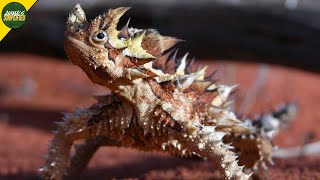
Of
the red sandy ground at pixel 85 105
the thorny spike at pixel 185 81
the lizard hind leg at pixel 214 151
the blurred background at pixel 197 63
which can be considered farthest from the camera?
the blurred background at pixel 197 63

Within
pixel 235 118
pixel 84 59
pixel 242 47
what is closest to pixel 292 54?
pixel 242 47

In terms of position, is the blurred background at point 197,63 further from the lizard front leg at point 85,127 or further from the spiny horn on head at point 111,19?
the spiny horn on head at point 111,19

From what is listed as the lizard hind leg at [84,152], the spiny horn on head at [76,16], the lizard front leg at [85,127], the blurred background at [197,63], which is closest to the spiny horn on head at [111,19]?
the spiny horn on head at [76,16]

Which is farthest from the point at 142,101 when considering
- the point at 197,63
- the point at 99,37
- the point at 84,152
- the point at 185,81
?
the point at 197,63

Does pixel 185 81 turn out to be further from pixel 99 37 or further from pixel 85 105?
pixel 85 105

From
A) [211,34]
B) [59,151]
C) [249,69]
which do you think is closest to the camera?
[59,151]

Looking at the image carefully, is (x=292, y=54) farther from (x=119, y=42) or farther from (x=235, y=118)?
(x=119, y=42)
